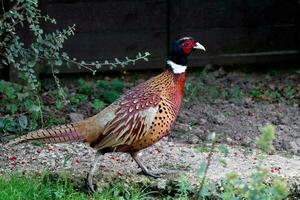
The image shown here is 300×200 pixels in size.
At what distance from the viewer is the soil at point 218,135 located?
17.8 ft

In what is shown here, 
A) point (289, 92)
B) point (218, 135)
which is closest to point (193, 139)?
point (218, 135)

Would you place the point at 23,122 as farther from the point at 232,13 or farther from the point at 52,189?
the point at 232,13

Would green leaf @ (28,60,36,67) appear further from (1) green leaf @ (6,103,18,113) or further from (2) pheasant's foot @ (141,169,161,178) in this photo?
(2) pheasant's foot @ (141,169,161,178)

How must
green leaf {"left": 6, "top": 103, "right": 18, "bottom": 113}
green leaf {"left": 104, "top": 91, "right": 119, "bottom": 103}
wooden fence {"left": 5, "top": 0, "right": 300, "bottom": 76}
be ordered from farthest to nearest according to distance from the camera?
wooden fence {"left": 5, "top": 0, "right": 300, "bottom": 76} < green leaf {"left": 104, "top": 91, "right": 119, "bottom": 103} < green leaf {"left": 6, "top": 103, "right": 18, "bottom": 113}

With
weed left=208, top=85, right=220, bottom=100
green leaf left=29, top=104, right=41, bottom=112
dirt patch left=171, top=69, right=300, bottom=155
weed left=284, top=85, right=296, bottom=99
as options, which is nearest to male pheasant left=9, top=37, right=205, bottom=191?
dirt patch left=171, top=69, right=300, bottom=155

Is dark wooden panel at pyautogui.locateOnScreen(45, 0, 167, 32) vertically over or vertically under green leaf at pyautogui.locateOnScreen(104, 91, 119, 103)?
over

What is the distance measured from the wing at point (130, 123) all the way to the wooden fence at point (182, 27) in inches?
112

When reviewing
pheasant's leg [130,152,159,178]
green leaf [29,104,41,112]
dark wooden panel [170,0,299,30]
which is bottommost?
green leaf [29,104,41,112]

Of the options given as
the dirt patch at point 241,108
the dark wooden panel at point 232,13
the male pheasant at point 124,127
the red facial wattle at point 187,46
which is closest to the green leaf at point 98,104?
the dirt patch at point 241,108

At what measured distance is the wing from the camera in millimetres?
5016

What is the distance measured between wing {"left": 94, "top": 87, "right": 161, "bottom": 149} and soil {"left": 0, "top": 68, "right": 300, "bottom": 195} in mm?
306

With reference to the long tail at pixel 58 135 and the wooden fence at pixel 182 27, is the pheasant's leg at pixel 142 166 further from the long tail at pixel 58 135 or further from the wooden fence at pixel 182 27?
the wooden fence at pixel 182 27

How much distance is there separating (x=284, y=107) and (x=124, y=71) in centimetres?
172

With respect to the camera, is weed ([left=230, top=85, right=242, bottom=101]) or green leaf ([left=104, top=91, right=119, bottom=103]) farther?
weed ([left=230, top=85, right=242, bottom=101])
